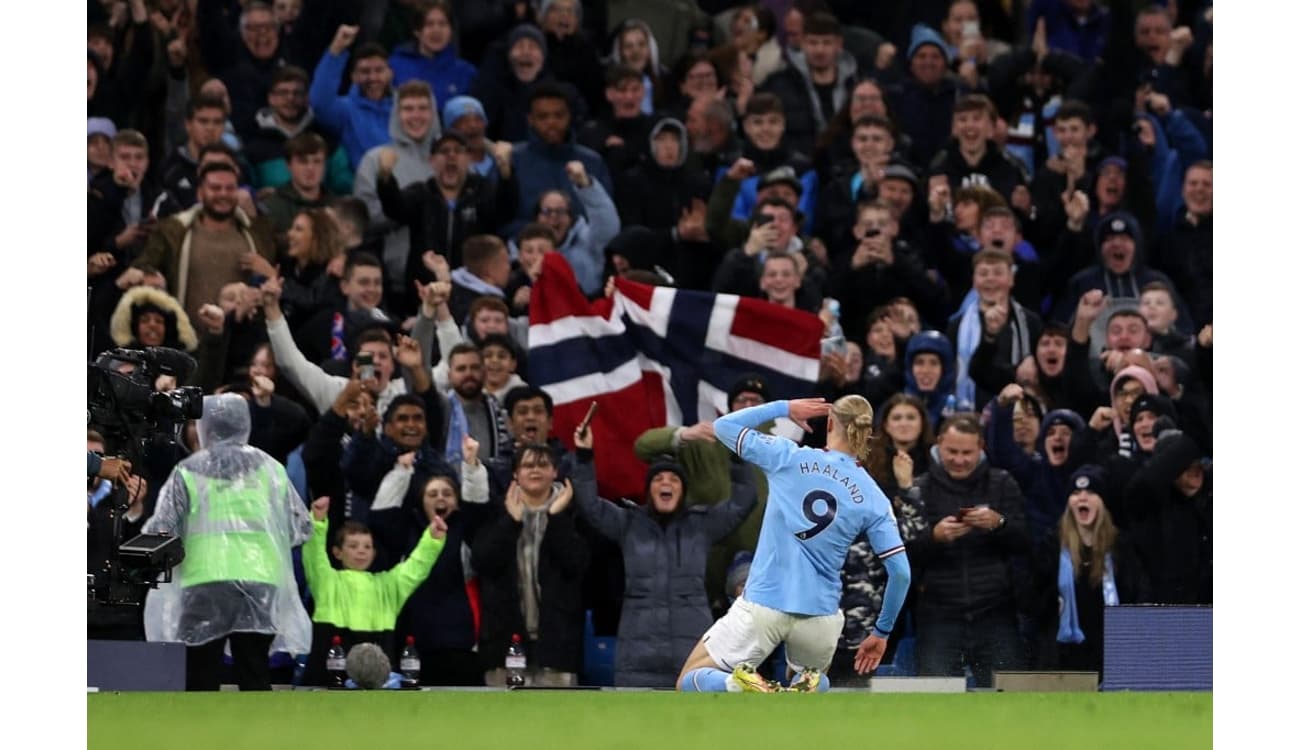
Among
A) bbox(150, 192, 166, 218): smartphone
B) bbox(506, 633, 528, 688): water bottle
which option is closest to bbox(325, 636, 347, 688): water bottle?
bbox(506, 633, 528, 688): water bottle

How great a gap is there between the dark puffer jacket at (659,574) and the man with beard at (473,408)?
840 mm

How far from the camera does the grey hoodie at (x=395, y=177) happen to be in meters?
16.0

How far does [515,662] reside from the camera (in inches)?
536

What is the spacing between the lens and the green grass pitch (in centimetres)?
863

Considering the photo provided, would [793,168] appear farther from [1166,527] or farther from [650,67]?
[1166,527]

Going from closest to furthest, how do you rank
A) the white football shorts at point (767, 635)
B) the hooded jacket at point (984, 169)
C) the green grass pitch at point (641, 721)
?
the green grass pitch at point (641, 721), the white football shorts at point (767, 635), the hooded jacket at point (984, 169)

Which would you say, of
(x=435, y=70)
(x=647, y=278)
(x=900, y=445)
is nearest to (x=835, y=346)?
(x=900, y=445)

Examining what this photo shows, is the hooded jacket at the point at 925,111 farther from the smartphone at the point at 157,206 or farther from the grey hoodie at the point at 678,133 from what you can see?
the smartphone at the point at 157,206

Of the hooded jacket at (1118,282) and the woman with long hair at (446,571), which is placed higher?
the hooded jacket at (1118,282)

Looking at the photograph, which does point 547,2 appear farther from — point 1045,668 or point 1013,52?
point 1045,668

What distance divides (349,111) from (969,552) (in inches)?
228

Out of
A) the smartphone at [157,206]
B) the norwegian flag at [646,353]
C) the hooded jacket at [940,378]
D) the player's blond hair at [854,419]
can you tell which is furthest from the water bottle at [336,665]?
the hooded jacket at [940,378]

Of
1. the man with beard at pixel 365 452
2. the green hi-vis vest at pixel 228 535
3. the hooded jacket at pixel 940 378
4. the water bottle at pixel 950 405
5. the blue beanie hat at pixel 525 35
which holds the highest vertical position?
the blue beanie hat at pixel 525 35

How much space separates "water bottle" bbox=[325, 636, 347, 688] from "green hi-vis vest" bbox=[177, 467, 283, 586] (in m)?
0.82
